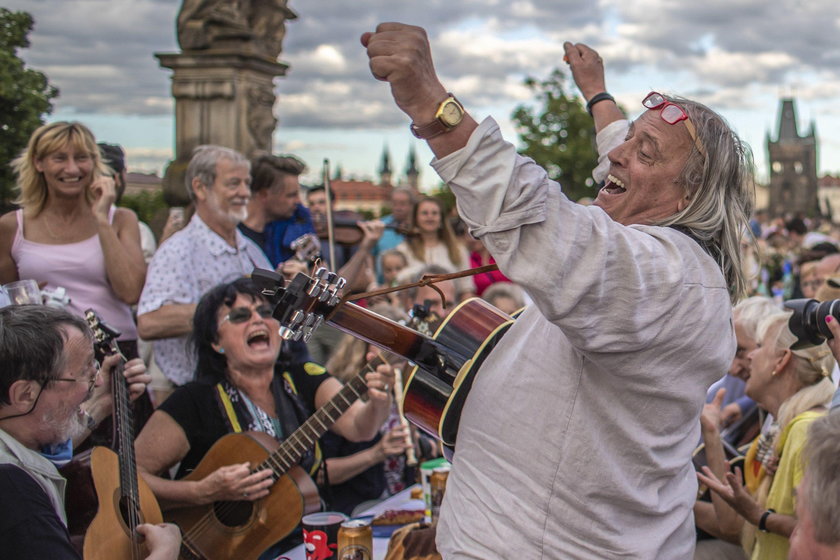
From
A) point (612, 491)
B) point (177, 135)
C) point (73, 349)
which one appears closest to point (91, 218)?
point (73, 349)

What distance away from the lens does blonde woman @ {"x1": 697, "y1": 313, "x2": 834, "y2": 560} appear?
349cm

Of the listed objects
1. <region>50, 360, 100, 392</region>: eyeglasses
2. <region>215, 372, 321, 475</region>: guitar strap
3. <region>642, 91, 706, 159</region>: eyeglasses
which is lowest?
<region>215, 372, 321, 475</region>: guitar strap

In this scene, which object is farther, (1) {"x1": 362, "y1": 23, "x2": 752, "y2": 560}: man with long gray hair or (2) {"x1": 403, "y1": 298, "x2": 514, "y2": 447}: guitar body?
(2) {"x1": 403, "y1": 298, "x2": 514, "y2": 447}: guitar body

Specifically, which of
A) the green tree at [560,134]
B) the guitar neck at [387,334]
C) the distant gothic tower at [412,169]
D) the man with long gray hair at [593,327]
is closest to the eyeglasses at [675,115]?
the man with long gray hair at [593,327]

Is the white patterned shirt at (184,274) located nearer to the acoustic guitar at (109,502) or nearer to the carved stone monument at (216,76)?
the acoustic guitar at (109,502)

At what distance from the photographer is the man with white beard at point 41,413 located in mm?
2504

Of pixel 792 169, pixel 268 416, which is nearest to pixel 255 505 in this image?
pixel 268 416

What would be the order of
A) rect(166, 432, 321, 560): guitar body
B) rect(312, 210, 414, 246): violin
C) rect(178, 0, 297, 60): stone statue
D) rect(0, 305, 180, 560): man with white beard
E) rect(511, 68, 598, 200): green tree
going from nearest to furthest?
rect(0, 305, 180, 560): man with white beard, rect(166, 432, 321, 560): guitar body, rect(312, 210, 414, 246): violin, rect(178, 0, 297, 60): stone statue, rect(511, 68, 598, 200): green tree

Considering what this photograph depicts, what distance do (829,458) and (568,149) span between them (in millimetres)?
33119

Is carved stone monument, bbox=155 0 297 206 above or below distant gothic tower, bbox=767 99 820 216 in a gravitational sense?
below

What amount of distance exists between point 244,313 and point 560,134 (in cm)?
3232

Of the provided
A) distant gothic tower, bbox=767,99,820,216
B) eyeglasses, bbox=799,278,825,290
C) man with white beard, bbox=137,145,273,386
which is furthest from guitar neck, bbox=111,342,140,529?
distant gothic tower, bbox=767,99,820,216

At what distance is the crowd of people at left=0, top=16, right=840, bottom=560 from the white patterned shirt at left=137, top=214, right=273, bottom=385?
0.01 meters

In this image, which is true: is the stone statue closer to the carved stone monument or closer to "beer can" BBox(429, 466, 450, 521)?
the carved stone monument
